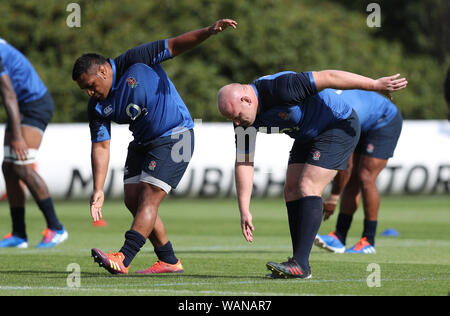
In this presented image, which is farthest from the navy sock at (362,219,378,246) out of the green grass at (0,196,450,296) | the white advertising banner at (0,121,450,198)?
the white advertising banner at (0,121,450,198)

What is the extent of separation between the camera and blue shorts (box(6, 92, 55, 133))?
10719mm

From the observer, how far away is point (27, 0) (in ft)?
91.2

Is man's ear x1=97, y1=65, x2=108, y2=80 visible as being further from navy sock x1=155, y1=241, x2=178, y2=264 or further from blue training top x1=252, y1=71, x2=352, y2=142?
navy sock x1=155, y1=241, x2=178, y2=264

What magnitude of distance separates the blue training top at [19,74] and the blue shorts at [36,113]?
6cm

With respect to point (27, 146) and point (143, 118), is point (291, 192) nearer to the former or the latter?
point (143, 118)

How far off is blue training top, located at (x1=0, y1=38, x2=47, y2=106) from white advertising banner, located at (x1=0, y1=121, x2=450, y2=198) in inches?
336

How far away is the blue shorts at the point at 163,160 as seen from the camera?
25.3ft

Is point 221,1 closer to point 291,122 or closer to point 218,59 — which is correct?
point 218,59

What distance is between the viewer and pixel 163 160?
7.75 meters

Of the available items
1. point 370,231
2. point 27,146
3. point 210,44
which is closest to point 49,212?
point 27,146

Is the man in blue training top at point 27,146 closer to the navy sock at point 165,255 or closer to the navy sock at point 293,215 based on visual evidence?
the navy sock at point 165,255

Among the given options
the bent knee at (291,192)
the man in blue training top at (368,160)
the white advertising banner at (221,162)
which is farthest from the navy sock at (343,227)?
the white advertising banner at (221,162)

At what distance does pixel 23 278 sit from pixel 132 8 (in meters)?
23.5
